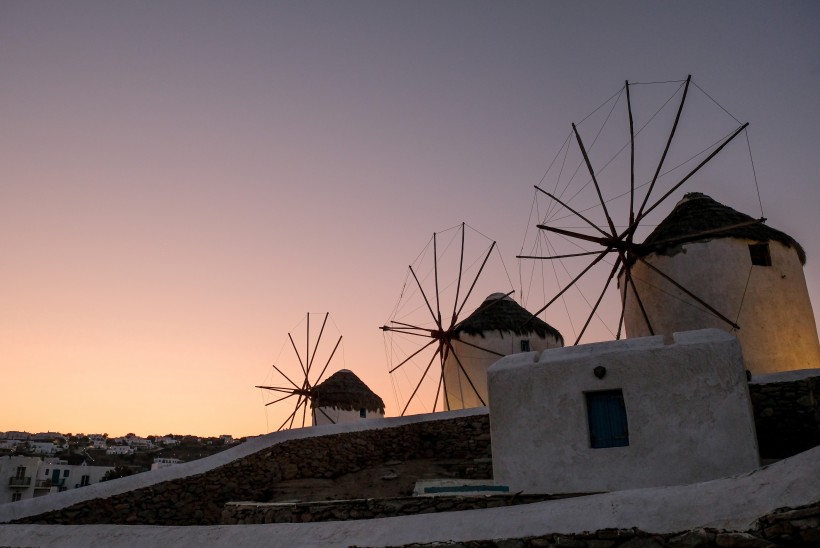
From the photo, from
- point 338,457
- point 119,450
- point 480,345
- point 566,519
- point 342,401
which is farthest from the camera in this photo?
point 119,450

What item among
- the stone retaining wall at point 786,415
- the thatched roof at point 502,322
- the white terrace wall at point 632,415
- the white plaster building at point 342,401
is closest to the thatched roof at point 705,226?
the stone retaining wall at point 786,415

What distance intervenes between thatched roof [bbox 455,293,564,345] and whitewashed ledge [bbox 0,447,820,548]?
13566 millimetres

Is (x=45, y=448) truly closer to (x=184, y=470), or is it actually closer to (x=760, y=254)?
(x=184, y=470)

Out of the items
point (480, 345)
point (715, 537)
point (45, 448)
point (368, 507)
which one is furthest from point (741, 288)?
point (45, 448)

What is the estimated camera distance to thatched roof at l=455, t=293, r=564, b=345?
2141 centimetres

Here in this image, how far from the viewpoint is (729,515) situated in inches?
226

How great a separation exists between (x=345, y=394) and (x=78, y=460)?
37.9 m

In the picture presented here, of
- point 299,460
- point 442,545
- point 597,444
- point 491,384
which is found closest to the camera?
point 442,545

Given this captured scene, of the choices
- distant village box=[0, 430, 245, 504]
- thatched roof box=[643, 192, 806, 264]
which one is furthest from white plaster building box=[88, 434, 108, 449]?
thatched roof box=[643, 192, 806, 264]

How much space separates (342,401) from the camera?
27.6 m

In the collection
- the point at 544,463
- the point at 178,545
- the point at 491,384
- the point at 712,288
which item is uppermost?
the point at 712,288

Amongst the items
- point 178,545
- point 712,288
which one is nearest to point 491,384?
point 178,545

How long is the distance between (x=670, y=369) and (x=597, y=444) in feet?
4.91

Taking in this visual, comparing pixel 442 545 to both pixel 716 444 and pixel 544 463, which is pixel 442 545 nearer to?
pixel 544 463
